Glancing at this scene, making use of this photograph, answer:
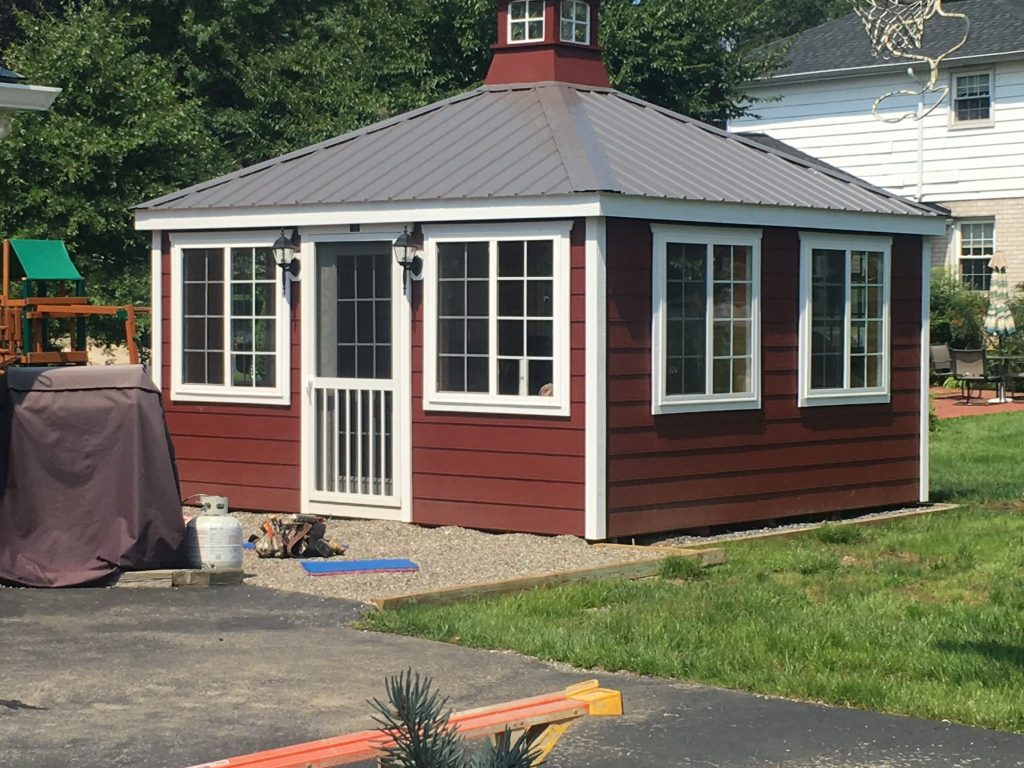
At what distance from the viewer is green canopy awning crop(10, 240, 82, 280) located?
17.1 m

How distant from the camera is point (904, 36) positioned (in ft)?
99.6

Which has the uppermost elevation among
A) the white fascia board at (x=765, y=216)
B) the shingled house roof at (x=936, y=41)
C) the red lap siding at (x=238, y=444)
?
the shingled house roof at (x=936, y=41)

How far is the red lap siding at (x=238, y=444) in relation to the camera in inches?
578

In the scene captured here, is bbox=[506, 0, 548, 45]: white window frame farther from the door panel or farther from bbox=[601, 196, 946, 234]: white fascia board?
bbox=[601, 196, 946, 234]: white fascia board

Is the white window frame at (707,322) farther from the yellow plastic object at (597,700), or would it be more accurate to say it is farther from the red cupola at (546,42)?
the yellow plastic object at (597,700)

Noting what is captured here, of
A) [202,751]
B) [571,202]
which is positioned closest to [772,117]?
[571,202]

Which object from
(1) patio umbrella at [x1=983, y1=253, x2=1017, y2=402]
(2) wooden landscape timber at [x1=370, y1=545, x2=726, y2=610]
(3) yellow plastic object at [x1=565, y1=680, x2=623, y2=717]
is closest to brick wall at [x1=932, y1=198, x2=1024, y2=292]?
(1) patio umbrella at [x1=983, y1=253, x2=1017, y2=402]

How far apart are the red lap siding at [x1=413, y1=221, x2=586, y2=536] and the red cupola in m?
3.12

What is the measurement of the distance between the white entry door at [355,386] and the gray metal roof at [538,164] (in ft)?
2.07

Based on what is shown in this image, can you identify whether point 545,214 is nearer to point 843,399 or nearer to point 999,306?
point 843,399

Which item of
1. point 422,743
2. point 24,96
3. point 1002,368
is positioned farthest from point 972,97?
point 422,743

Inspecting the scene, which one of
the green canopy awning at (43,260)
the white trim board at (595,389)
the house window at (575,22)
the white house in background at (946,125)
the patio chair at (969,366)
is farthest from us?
the white house in background at (946,125)

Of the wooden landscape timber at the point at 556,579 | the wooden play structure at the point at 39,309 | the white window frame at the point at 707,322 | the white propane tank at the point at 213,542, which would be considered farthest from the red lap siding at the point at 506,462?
the wooden play structure at the point at 39,309

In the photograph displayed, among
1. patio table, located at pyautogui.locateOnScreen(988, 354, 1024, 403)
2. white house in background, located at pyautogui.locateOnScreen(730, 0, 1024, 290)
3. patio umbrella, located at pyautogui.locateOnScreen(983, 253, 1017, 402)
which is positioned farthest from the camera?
white house in background, located at pyautogui.locateOnScreen(730, 0, 1024, 290)
